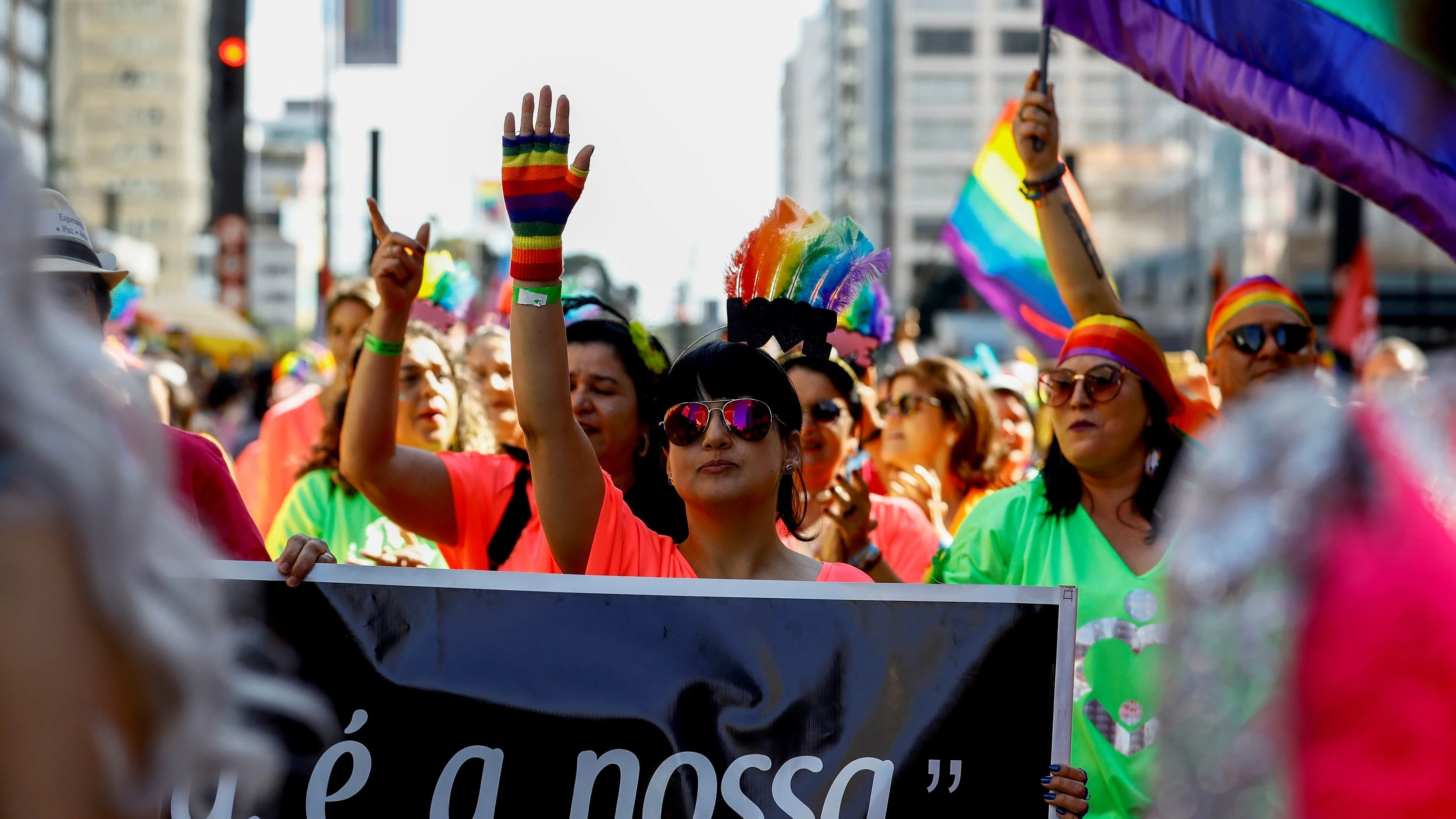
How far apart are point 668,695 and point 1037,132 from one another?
2.31 metres

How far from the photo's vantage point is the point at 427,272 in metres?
5.44

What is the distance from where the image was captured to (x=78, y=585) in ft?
3.63

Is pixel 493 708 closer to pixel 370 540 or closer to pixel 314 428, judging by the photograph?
pixel 370 540

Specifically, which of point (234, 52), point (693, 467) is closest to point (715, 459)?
point (693, 467)

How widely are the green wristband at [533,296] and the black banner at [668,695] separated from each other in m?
0.51

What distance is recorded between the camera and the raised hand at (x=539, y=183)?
275 cm

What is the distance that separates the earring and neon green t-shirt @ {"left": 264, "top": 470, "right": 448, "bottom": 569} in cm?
206

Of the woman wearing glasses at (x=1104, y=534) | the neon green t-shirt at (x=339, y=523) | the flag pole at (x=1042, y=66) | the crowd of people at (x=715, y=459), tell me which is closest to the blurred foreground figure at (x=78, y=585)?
the crowd of people at (x=715, y=459)

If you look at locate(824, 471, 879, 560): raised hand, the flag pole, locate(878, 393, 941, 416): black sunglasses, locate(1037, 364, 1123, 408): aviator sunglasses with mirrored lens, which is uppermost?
the flag pole

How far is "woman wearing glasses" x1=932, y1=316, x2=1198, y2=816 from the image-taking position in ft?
9.96

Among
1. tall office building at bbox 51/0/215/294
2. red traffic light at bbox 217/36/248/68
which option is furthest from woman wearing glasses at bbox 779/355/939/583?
tall office building at bbox 51/0/215/294

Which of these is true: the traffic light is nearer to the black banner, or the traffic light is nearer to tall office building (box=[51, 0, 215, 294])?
the black banner

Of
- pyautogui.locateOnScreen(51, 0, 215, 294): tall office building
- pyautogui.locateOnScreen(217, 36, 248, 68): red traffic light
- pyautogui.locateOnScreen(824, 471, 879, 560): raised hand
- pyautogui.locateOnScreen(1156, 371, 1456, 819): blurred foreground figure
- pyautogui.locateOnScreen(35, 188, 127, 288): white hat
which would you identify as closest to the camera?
pyautogui.locateOnScreen(1156, 371, 1456, 819): blurred foreground figure

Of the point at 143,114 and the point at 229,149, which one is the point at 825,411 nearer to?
the point at 229,149
